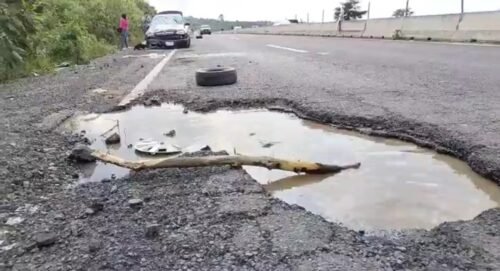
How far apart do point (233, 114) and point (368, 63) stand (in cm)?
620

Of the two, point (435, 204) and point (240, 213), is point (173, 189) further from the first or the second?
point (435, 204)

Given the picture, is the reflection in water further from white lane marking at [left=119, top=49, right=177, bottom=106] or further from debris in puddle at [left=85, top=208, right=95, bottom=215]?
white lane marking at [left=119, top=49, right=177, bottom=106]

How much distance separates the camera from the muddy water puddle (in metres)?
3.08

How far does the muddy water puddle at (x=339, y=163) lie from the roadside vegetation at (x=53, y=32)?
117 centimetres

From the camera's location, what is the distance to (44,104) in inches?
277

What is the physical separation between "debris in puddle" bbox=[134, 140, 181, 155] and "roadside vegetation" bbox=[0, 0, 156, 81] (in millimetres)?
1251

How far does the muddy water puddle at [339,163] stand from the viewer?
308cm

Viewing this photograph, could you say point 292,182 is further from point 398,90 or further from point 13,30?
point 398,90

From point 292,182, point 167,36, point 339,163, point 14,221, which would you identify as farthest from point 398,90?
point 167,36

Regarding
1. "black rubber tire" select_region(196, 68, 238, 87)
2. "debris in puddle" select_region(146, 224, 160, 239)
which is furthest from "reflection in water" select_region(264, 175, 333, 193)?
"black rubber tire" select_region(196, 68, 238, 87)

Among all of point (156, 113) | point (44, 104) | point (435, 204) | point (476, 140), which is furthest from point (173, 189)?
point (44, 104)

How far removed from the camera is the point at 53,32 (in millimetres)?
15781

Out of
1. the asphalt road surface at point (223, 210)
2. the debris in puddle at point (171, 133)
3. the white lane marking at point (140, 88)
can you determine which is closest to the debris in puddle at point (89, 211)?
the asphalt road surface at point (223, 210)

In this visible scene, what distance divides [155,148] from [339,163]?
1739mm
